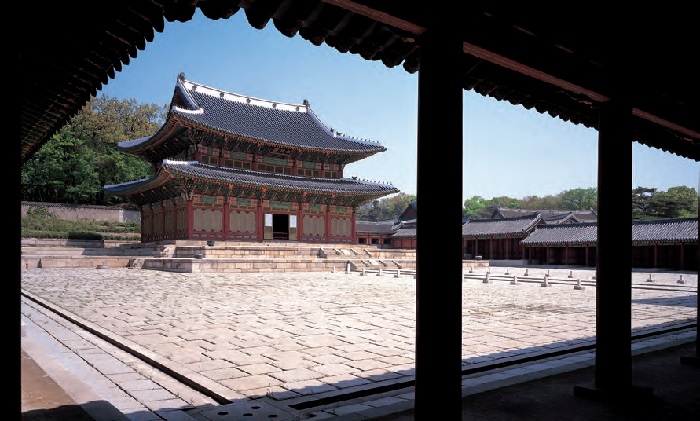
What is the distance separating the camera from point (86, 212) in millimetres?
45281

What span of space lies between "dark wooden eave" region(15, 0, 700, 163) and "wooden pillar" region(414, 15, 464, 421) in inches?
12.3

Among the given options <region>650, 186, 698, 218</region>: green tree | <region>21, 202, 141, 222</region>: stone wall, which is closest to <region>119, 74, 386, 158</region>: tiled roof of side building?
<region>21, 202, 141, 222</region>: stone wall

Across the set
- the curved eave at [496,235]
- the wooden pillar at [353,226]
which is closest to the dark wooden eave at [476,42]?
the wooden pillar at [353,226]

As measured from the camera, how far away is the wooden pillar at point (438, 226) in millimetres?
2912

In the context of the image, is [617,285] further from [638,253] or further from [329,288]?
[638,253]

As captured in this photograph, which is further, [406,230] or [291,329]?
[406,230]

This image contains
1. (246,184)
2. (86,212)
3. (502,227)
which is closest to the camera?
(246,184)

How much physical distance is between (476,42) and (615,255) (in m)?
2.37

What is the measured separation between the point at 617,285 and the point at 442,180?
2.44 meters

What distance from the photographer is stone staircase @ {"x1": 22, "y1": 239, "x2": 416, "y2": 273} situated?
22125 millimetres

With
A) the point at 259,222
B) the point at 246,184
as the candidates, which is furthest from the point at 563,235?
the point at 246,184

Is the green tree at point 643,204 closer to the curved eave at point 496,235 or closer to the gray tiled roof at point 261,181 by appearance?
the curved eave at point 496,235

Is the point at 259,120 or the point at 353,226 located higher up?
the point at 259,120

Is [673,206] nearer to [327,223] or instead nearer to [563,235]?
[563,235]
